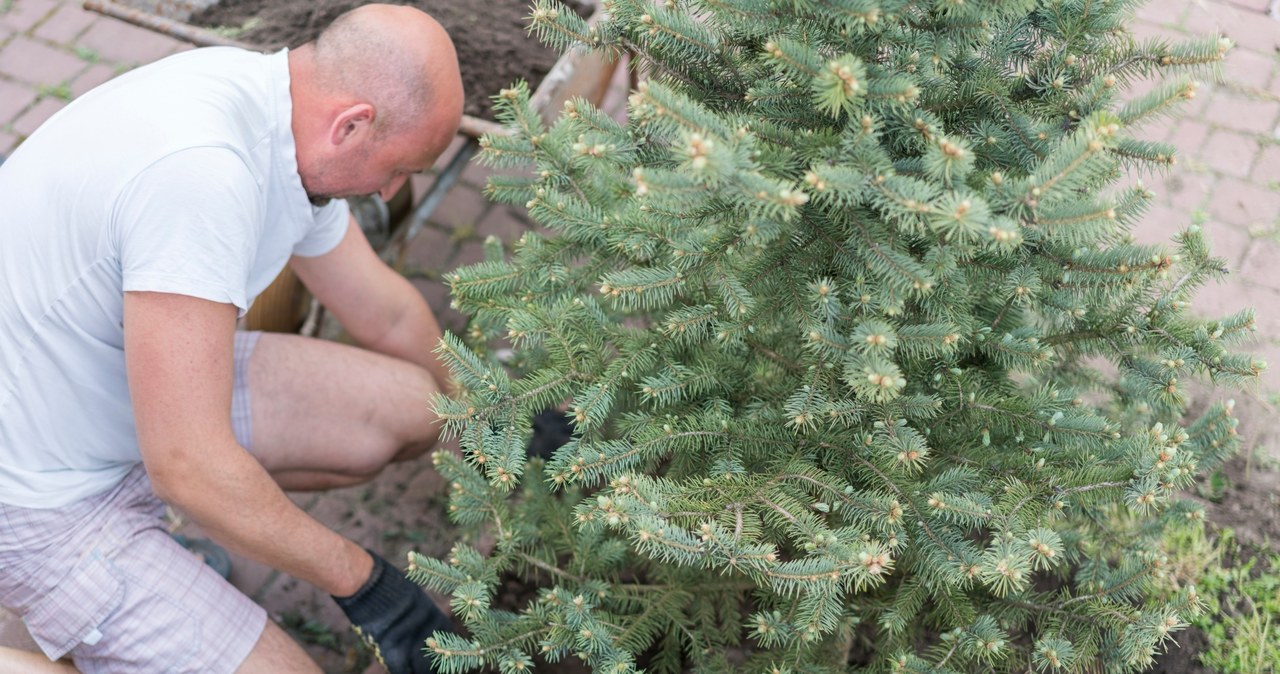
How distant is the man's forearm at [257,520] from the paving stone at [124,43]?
3.16m

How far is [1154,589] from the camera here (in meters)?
2.30

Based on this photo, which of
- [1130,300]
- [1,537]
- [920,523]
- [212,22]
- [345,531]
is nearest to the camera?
[920,523]

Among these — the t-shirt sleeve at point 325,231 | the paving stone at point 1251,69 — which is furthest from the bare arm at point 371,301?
the paving stone at point 1251,69

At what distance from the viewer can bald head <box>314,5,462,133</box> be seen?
204 cm

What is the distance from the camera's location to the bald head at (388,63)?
6.70 feet

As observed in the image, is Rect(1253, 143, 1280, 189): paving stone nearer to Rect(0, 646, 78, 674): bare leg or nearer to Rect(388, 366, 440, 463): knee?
Rect(388, 366, 440, 463): knee

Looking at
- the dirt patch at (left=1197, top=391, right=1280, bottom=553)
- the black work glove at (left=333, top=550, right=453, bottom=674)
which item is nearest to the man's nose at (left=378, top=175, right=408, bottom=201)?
the black work glove at (left=333, top=550, right=453, bottom=674)

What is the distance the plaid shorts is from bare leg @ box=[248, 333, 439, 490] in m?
0.47

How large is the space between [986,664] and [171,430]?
5.74 ft

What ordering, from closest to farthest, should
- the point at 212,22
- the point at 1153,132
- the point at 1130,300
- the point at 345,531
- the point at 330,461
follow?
the point at 1130,300 → the point at 330,461 → the point at 345,531 → the point at 212,22 → the point at 1153,132

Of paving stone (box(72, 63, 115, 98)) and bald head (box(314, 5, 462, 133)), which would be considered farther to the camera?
paving stone (box(72, 63, 115, 98))

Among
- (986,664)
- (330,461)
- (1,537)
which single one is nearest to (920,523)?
(986,664)

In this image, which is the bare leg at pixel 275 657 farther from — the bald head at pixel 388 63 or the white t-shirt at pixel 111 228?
the bald head at pixel 388 63

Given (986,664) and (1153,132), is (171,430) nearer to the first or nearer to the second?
(986,664)
